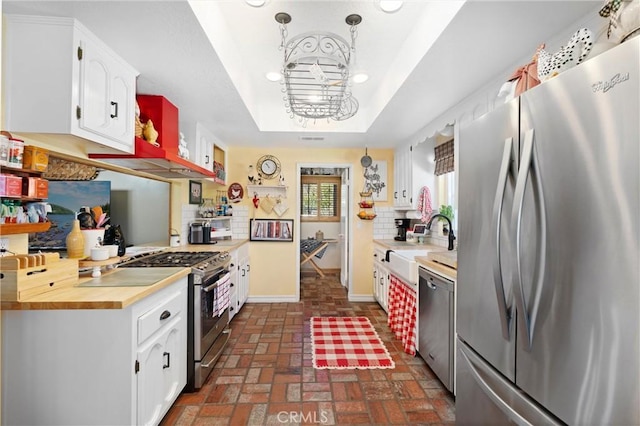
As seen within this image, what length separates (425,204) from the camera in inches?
147

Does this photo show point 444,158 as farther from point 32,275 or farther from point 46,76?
point 32,275

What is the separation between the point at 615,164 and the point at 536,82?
28.2 inches

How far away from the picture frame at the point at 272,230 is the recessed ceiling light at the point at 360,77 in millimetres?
2189

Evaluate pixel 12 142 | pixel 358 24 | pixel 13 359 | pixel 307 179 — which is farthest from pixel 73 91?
pixel 307 179

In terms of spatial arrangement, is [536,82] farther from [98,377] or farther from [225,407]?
[225,407]

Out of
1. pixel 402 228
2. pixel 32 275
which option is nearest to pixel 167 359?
pixel 32 275

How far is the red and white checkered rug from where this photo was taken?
261 cm

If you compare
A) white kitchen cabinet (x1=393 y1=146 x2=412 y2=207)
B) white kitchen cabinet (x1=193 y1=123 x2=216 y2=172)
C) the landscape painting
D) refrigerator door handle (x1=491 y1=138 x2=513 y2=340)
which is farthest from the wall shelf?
refrigerator door handle (x1=491 y1=138 x2=513 y2=340)

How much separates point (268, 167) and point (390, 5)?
2.92 meters

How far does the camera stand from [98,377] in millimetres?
1439

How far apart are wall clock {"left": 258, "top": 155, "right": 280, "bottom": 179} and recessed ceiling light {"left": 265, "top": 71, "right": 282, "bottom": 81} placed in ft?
5.22

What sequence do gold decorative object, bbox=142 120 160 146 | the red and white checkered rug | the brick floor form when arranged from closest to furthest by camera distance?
the brick floor → gold decorative object, bbox=142 120 160 146 → the red and white checkered rug

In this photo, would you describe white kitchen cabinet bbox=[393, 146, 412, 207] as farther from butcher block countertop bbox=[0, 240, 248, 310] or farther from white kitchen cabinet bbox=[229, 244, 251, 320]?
butcher block countertop bbox=[0, 240, 248, 310]

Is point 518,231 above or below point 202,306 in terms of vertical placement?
above
